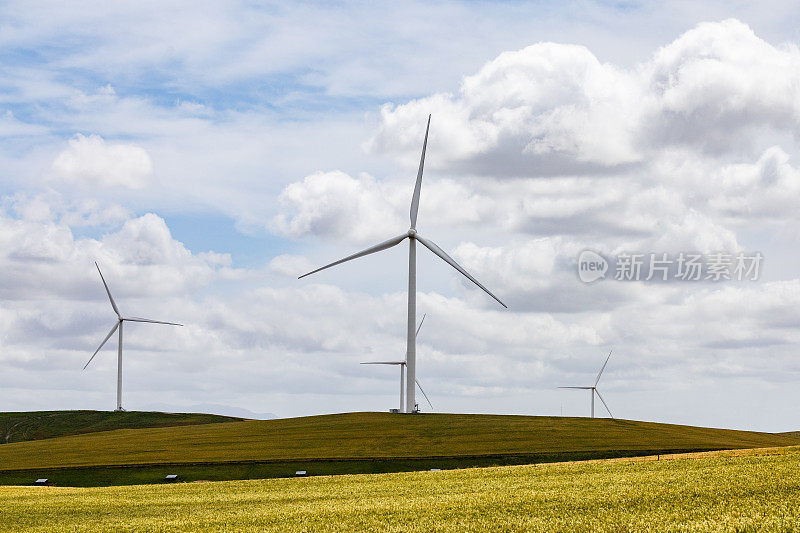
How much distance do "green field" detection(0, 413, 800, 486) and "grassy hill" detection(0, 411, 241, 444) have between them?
56612mm

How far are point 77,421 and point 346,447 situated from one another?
112 metres

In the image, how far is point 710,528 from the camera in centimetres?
2038

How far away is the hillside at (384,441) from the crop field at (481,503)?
110ft

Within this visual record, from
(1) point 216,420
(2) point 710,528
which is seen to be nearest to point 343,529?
(2) point 710,528

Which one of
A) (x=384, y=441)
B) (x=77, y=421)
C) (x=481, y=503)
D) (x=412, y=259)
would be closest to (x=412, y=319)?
(x=412, y=259)

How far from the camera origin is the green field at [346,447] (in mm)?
71125

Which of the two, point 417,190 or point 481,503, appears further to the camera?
point 417,190

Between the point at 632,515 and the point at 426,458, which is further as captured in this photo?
the point at 426,458

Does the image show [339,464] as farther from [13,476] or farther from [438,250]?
[438,250]

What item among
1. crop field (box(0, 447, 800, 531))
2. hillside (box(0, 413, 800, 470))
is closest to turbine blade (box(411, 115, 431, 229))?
hillside (box(0, 413, 800, 470))

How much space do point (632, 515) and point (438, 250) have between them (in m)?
91.6

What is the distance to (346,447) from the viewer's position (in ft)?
278

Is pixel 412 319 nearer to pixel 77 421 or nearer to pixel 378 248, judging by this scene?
pixel 378 248

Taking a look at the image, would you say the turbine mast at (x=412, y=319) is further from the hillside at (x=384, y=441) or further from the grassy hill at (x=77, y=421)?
the grassy hill at (x=77, y=421)
